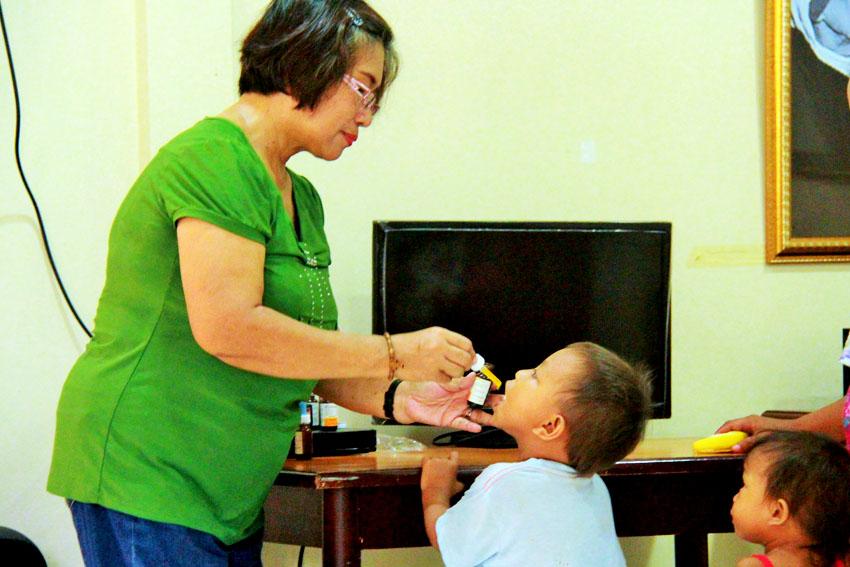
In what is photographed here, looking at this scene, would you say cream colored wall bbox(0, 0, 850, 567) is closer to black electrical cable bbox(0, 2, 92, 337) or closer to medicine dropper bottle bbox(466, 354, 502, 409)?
black electrical cable bbox(0, 2, 92, 337)

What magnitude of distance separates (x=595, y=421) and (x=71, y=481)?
0.88m

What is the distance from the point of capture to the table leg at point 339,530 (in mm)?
1653

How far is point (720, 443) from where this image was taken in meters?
1.92

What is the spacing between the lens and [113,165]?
2.29 m

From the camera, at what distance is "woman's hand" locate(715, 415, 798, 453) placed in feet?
6.26

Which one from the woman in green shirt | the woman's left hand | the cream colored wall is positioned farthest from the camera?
the cream colored wall

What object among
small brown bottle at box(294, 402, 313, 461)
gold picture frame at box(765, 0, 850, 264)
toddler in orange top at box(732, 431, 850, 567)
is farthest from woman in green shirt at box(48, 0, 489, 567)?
gold picture frame at box(765, 0, 850, 264)

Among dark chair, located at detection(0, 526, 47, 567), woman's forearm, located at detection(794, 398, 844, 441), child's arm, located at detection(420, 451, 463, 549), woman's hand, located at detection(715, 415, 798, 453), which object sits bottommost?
dark chair, located at detection(0, 526, 47, 567)

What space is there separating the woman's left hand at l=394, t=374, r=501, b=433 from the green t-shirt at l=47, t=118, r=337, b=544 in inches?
17.6

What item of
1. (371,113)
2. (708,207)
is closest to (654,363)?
(708,207)

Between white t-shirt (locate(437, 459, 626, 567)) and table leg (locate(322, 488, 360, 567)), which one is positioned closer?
white t-shirt (locate(437, 459, 626, 567))

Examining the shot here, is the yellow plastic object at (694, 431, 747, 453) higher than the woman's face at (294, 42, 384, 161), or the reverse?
the woman's face at (294, 42, 384, 161)

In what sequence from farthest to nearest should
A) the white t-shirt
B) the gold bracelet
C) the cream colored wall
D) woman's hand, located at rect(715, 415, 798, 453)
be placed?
the cream colored wall, woman's hand, located at rect(715, 415, 798, 453), the white t-shirt, the gold bracelet

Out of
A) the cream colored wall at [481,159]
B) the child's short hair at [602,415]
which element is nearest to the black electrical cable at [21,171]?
the cream colored wall at [481,159]
